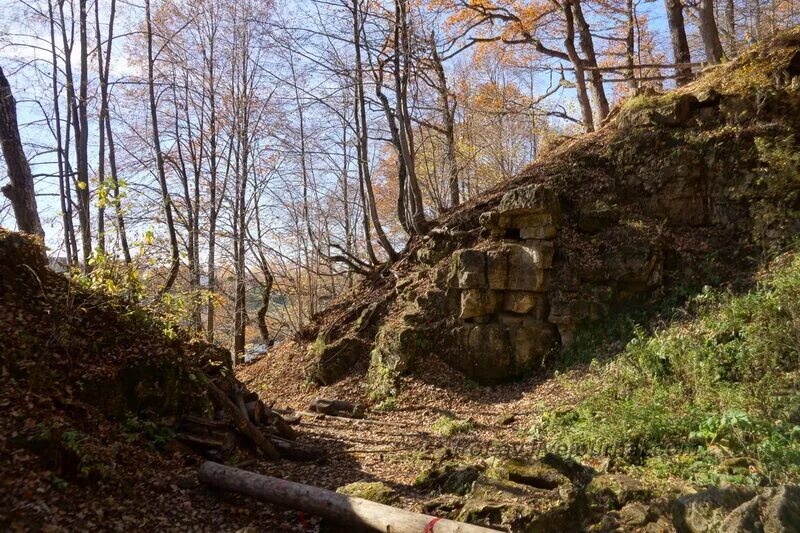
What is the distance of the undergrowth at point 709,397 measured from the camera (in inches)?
204

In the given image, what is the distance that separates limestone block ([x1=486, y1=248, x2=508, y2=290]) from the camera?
419 inches

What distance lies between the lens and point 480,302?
10.7 meters

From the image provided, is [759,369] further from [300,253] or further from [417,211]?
[300,253]

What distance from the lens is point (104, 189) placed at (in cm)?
605

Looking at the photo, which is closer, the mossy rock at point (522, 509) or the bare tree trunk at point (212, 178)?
the mossy rock at point (522, 509)

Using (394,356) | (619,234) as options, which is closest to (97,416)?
(394,356)

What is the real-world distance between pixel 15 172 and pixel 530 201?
9798 millimetres

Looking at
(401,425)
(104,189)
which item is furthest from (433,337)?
(104,189)

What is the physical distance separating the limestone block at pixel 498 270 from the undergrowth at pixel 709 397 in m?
2.78

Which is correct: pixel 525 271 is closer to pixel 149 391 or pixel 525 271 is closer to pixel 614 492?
pixel 614 492

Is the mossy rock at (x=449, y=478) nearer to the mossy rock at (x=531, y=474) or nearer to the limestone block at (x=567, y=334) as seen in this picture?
the mossy rock at (x=531, y=474)

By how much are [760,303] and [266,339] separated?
14.3 meters

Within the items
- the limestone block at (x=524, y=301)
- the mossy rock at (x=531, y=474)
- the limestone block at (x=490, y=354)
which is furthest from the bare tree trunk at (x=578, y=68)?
the mossy rock at (x=531, y=474)

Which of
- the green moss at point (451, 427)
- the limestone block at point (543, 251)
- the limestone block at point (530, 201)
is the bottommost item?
the green moss at point (451, 427)
